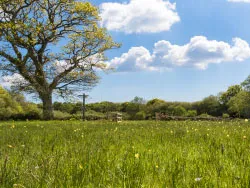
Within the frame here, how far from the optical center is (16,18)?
32.4 metres

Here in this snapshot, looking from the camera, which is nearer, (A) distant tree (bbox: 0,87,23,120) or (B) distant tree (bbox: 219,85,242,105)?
(A) distant tree (bbox: 0,87,23,120)

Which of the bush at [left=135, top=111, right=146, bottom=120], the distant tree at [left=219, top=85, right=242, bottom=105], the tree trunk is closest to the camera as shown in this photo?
the tree trunk

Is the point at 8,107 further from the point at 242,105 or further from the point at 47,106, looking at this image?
the point at 242,105

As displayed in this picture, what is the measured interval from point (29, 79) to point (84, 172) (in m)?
30.6

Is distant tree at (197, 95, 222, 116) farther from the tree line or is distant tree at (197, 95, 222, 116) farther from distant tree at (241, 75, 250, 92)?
distant tree at (241, 75, 250, 92)

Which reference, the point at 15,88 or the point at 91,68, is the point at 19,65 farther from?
the point at 91,68

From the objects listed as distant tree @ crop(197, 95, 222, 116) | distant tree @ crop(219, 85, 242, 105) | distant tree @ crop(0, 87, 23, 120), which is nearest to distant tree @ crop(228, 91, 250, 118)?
distant tree @ crop(197, 95, 222, 116)

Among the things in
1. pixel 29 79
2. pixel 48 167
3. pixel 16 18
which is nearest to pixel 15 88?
pixel 29 79

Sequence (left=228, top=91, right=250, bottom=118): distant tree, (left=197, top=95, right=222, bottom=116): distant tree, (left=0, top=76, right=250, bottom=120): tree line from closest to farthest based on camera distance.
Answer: (left=228, top=91, right=250, bottom=118): distant tree, (left=0, top=76, right=250, bottom=120): tree line, (left=197, top=95, right=222, bottom=116): distant tree

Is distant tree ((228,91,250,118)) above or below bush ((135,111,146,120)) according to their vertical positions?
above

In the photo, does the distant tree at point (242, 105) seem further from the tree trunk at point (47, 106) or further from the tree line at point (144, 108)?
the tree trunk at point (47, 106)

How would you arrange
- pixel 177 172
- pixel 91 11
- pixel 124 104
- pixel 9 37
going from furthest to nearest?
pixel 124 104 < pixel 91 11 < pixel 9 37 < pixel 177 172

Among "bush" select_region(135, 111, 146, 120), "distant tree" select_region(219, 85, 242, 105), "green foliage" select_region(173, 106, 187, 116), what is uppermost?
"distant tree" select_region(219, 85, 242, 105)

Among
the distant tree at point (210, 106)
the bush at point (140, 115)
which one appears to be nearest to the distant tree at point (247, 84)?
the distant tree at point (210, 106)
